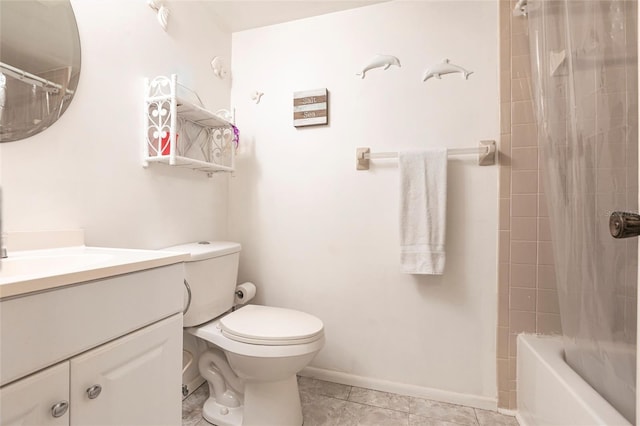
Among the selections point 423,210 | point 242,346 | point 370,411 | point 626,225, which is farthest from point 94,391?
point 423,210

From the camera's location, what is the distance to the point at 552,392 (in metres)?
1.02

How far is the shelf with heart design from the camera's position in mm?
1228

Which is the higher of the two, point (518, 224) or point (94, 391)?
point (518, 224)

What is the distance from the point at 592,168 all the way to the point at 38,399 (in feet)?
4.68

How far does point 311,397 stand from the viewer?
147cm

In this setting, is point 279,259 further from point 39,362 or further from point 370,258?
point 39,362

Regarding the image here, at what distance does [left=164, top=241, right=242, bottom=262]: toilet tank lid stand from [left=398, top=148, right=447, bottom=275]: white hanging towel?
2.69 feet

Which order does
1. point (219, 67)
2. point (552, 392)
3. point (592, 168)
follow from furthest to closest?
1. point (219, 67)
2. point (552, 392)
3. point (592, 168)

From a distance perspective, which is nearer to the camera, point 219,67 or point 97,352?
point 97,352

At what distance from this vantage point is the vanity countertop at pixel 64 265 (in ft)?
1.59

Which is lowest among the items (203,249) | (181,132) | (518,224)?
(203,249)

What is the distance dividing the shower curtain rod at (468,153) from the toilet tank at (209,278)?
2.53 ft

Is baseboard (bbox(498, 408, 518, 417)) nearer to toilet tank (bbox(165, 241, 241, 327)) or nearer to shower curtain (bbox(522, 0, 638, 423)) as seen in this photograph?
shower curtain (bbox(522, 0, 638, 423))

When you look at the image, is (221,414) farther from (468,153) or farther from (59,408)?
(468,153)
